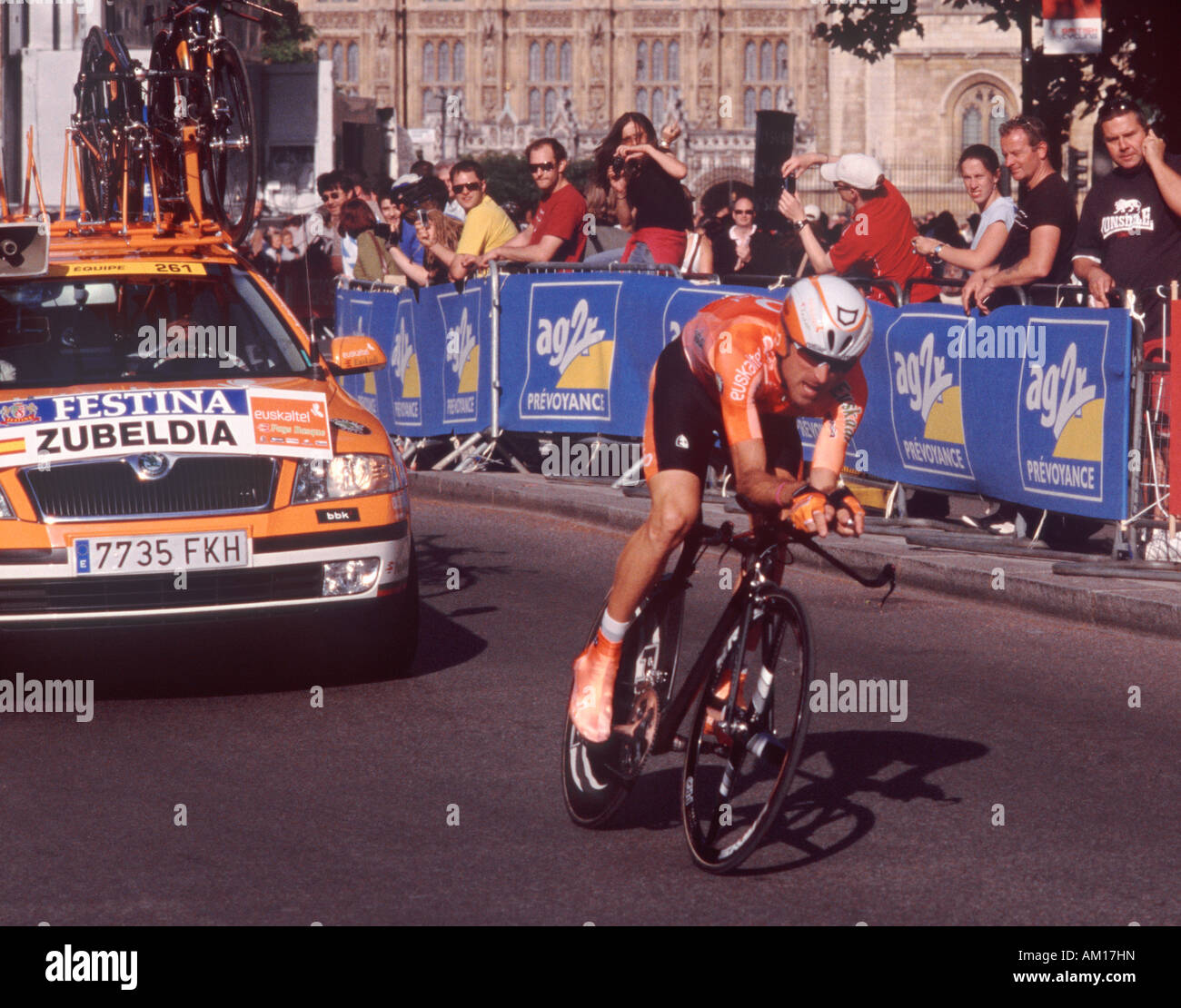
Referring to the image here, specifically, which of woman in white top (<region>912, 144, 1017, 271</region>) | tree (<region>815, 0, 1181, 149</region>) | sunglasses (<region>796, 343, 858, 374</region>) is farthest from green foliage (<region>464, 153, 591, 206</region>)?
sunglasses (<region>796, 343, 858, 374</region>)

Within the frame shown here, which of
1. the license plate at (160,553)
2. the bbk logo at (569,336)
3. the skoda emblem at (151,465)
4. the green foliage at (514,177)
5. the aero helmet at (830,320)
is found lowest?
the license plate at (160,553)

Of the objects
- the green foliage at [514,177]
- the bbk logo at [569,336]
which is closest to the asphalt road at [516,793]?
the bbk logo at [569,336]

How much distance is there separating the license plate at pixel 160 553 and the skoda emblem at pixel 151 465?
0.25 meters

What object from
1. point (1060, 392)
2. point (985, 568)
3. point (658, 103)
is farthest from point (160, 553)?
point (658, 103)

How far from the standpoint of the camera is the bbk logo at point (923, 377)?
12.0 meters

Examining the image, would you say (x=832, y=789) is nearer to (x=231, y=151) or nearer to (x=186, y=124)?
(x=186, y=124)

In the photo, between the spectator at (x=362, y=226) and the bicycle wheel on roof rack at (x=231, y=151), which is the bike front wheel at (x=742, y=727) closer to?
the bicycle wheel on roof rack at (x=231, y=151)

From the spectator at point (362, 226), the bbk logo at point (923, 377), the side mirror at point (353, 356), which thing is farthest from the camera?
the spectator at point (362, 226)

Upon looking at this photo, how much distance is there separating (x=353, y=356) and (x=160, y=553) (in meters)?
1.65

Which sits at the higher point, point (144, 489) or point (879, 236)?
point (879, 236)

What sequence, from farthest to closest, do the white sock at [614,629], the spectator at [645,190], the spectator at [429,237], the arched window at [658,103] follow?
the arched window at [658,103] < the spectator at [429,237] < the spectator at [645,190] < the white sock at [614,629]

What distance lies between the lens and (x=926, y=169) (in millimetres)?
85500

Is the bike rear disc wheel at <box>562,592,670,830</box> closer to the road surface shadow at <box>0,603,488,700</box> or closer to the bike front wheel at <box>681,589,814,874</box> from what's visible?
the bike front wheel at <box>681,589,814,874</box>

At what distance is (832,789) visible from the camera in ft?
21.6
